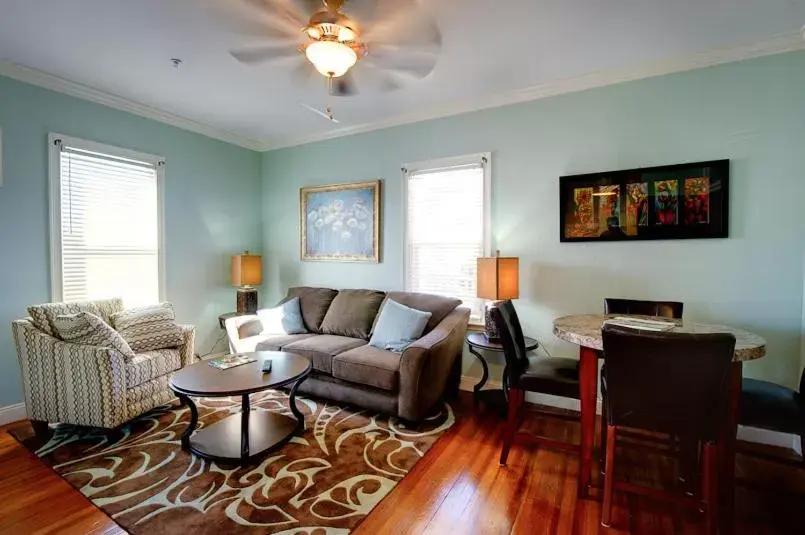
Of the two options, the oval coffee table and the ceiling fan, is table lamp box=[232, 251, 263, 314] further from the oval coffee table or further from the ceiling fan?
the ceiling fan

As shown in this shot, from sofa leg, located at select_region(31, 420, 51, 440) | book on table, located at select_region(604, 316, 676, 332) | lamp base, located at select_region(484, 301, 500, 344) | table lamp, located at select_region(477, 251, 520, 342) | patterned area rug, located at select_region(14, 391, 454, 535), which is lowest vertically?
patterned area rug, located at select_region(14, 391, 454, 535)

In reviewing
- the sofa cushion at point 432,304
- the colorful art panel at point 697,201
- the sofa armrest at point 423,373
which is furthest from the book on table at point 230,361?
the colorful art panel at point 697,201

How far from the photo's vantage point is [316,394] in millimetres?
3209

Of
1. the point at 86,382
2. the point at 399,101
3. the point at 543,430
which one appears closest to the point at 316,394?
the point at 86,382

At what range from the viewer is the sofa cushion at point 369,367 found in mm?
2775

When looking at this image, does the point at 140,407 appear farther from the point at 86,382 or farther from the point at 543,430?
the point at 543,430

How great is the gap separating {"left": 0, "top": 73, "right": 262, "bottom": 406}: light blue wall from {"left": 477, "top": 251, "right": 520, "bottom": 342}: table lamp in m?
3.16

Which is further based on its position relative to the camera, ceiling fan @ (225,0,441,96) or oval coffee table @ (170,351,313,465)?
oval coffee table @ (170,351,313,465)

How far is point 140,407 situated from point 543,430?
2998 millimetres

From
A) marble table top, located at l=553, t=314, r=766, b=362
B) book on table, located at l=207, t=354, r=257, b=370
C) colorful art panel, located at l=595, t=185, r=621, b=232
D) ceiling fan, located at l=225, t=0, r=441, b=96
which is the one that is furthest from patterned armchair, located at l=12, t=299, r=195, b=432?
colorful art panel, located at l=595, t=185, r=621, b=232

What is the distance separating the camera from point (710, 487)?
1671 millimetres

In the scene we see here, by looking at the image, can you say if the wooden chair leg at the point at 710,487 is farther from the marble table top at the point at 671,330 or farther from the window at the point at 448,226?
the window at the point at 448,226

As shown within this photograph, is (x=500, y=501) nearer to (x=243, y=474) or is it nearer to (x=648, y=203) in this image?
(x=243, y=474)

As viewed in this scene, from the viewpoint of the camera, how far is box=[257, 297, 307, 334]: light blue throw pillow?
12.8ft
